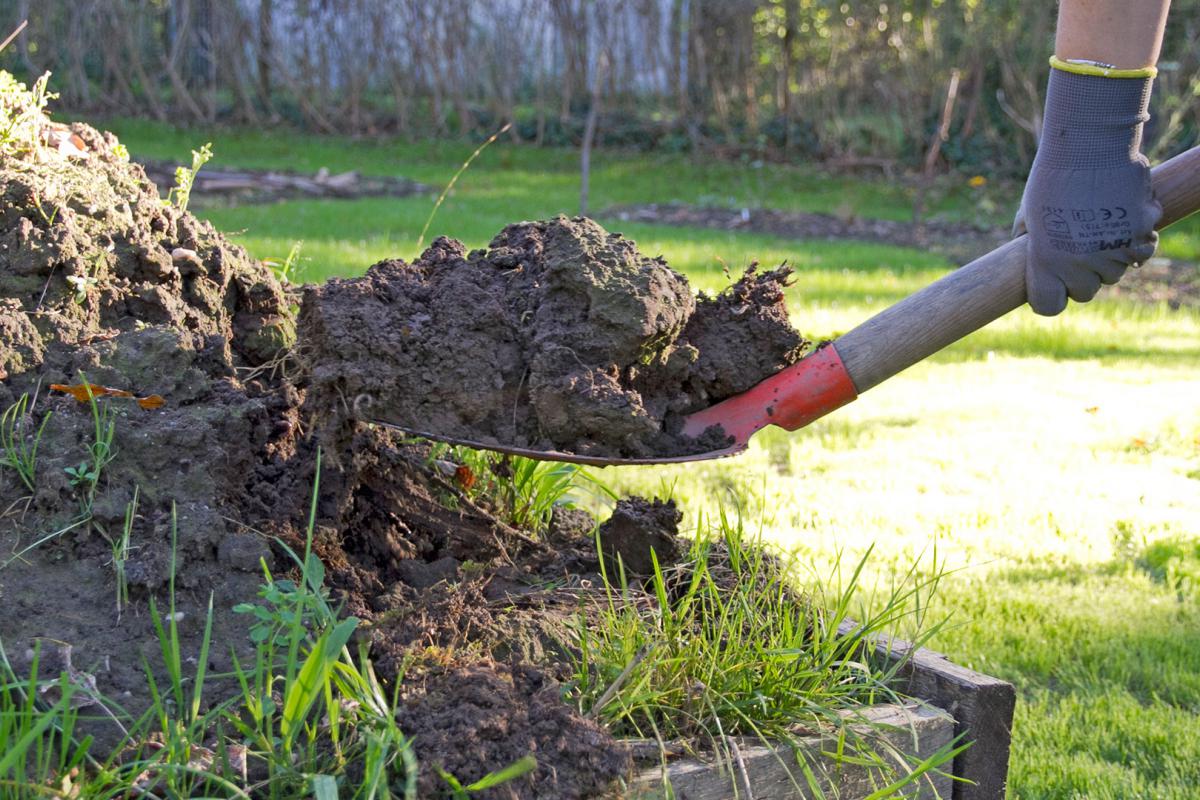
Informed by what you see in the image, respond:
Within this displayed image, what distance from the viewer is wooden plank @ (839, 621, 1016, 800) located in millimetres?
1926

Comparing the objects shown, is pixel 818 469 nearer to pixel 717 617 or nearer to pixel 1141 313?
pixel 717 617

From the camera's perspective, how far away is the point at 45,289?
222 cm

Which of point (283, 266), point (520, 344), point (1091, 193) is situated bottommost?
point (520, 344)

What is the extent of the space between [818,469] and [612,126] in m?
11.5

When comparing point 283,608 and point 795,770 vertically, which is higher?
point 283,608

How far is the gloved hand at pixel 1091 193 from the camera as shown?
7.41ft

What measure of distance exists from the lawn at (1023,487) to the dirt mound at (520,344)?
232mm

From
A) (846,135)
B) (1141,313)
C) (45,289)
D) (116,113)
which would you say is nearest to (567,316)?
(45,289)

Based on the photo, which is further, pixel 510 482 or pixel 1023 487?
pixel 1023 487

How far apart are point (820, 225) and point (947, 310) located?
27.9ft

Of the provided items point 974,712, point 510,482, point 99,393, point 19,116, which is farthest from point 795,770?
point 19,116

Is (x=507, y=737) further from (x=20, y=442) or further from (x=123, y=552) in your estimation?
(x=20, y=442)

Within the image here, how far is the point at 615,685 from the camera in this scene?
66.2 inches

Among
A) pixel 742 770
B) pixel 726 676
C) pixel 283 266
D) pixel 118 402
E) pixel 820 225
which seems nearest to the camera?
pixel 742 770
